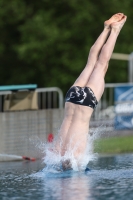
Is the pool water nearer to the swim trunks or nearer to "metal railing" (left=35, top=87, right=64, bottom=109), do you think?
the swim trunks

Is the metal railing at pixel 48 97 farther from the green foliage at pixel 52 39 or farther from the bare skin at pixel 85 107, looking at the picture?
the green foliage at pixel 52 39

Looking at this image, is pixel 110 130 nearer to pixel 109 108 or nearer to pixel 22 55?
pixel 109 108

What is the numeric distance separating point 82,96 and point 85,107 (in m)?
0.19

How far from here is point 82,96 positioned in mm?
10461

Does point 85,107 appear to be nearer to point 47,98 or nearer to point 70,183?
point 70,183

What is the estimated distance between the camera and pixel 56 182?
9602 mm

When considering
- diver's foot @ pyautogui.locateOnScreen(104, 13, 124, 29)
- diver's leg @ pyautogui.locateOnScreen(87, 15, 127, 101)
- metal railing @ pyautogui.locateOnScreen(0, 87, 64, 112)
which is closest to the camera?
diver's leg @ pyautogui.locateOnScreen(87, 15, 127, 101)

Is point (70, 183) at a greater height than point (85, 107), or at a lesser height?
lesser

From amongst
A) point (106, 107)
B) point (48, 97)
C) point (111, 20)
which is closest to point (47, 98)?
point (48, 97)

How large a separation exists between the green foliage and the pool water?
1915cm

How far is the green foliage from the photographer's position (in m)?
31.2

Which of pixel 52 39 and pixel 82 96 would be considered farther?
pixel 52 39

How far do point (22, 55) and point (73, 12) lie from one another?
9.93 ft

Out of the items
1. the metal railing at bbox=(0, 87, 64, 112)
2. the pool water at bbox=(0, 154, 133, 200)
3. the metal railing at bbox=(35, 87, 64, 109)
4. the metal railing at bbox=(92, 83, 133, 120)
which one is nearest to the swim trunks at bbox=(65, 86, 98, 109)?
the pool water at bbox=(0, 154, 133, 200)
